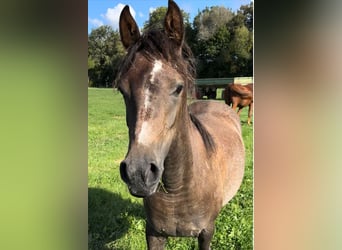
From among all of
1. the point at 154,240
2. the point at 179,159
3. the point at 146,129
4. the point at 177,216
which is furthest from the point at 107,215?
the point at 146,129

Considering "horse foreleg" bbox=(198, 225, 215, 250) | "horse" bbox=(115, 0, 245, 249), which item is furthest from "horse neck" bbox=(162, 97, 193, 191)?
"horse foreleg" bbox=(198, 225, 215, 250)

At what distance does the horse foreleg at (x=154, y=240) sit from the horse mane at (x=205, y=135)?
33 centimetres

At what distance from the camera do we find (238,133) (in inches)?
47.4

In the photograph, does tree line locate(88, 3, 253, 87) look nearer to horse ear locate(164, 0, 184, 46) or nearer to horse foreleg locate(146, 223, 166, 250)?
horse ear locate(164, 0, 184, 46)

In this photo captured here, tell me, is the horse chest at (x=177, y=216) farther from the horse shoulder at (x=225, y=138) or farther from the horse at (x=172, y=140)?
the horse shoulder at (x=225, y=138)

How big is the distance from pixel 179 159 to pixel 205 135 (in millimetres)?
190

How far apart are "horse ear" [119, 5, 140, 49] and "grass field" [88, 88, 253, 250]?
0.24 m

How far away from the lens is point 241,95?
1.17 meters

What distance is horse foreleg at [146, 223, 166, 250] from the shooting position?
112 centimetres
